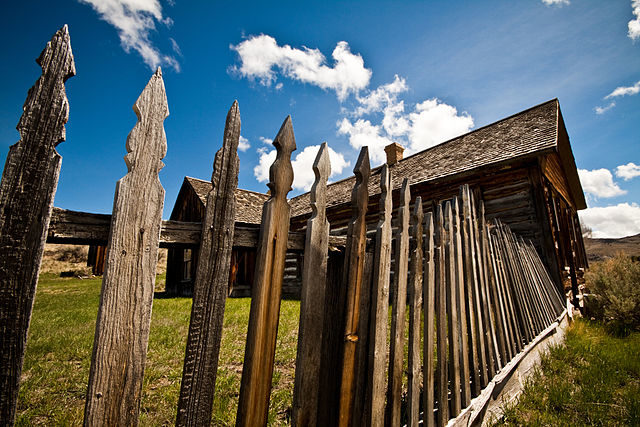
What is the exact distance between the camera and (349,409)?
1368 mm

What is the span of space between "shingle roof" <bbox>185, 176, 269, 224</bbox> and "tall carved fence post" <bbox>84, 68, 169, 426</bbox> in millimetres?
11802

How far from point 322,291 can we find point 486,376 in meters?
2.11

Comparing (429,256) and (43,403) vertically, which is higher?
(429,256)

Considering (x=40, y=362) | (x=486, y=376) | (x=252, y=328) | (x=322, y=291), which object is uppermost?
(x=322, y=291)

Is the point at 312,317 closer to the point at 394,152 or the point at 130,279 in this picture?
the point at 130,279

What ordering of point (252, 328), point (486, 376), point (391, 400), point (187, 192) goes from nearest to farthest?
point (252, 328) → point (391, 400) → point (486, 376) → point (187, 192)

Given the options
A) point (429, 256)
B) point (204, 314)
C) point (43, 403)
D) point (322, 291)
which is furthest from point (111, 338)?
point (43, 403)

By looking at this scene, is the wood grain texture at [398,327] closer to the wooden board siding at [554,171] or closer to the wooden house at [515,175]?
the wooden house at [515,175]

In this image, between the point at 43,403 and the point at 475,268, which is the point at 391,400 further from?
the point at 43,403

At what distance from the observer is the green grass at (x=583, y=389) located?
8.18ft

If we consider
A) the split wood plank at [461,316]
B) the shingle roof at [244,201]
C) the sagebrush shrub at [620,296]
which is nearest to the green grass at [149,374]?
the split wood plank at [461,316]

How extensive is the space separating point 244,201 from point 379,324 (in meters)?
14.2

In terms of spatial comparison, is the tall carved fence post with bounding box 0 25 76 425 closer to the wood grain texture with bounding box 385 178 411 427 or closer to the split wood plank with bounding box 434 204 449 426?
the wood grain texture with bounding box 385 178 411 427

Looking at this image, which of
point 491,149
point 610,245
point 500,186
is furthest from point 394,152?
point 610,245
